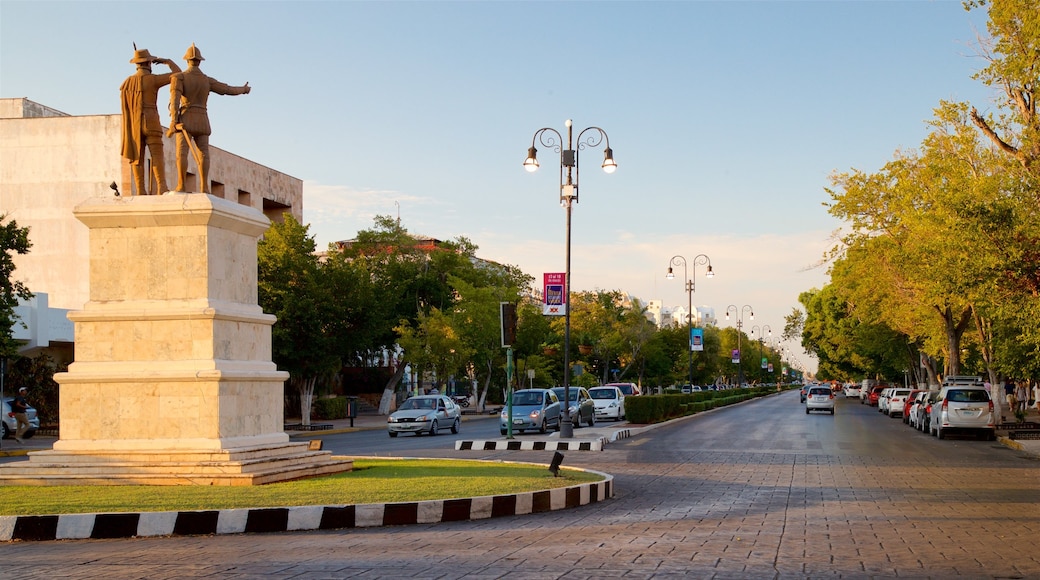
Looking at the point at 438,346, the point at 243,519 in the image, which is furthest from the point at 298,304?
the point at 243,519

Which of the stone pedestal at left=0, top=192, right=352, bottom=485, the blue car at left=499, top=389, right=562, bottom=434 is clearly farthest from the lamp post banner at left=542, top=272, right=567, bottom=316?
the stone pedestal at left=0, top=192, right=352, bottom=485

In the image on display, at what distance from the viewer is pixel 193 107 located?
51.3ft

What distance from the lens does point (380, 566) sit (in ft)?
28.1

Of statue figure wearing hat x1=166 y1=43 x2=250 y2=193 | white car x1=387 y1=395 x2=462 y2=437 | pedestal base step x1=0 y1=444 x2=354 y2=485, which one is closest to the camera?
pedestal base step x1=0 y1=444 x2=354 y2=485

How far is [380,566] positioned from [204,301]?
7.20 m

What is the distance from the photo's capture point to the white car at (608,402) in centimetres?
4612

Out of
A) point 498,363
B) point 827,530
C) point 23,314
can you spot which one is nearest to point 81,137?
point 23,314

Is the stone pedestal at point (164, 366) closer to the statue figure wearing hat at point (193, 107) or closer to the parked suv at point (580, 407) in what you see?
the statue figure wearing hat at point (193, 107)

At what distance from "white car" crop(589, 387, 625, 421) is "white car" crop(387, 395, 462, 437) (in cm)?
863

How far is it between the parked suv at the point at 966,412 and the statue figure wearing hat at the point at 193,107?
1007 inches

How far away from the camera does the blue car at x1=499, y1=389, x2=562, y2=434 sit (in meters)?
35.8

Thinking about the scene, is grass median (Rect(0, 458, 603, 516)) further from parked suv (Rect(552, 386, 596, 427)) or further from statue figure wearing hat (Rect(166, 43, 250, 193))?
parked suv (Rect(552, 386, 596, 427))

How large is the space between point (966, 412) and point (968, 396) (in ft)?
2.16

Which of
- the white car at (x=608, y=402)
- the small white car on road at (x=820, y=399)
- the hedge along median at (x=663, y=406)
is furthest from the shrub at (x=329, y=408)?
the small white car on road at (x=820, y=399)
